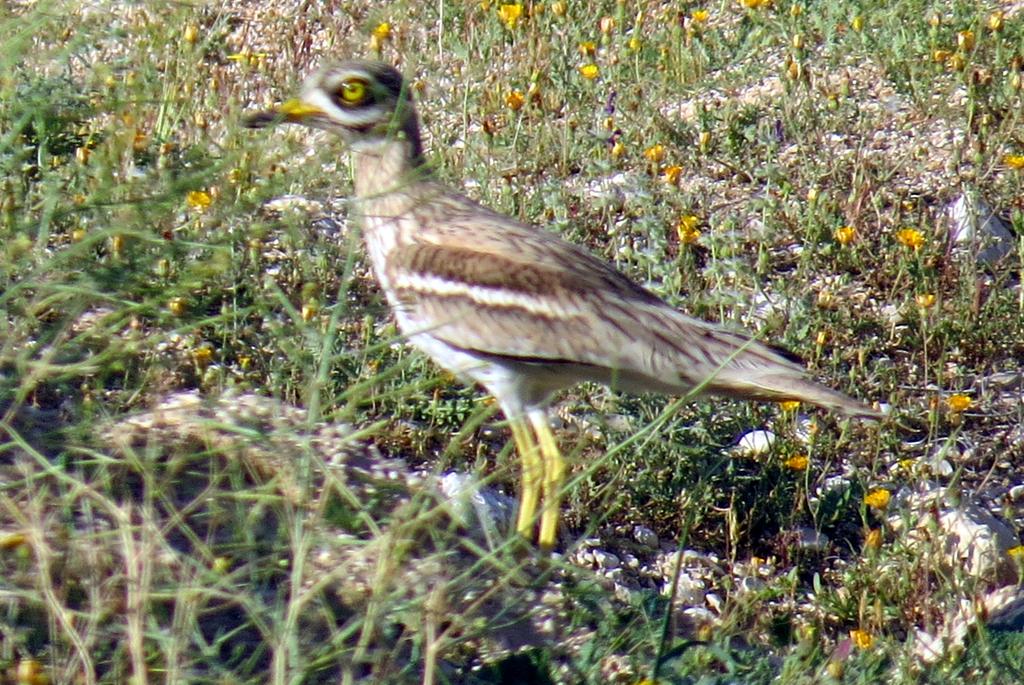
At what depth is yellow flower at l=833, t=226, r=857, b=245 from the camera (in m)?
5.98

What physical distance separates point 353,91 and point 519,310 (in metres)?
0.83

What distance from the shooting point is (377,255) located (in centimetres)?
514

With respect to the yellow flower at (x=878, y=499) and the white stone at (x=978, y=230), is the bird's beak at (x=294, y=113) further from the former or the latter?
the white stone at (x=978, y=230)

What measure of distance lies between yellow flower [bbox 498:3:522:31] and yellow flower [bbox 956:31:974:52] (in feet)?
5.71

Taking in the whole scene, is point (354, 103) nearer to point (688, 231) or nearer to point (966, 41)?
point (688, 231)

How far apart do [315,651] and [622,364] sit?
6.47 feet

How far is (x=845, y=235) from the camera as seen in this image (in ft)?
19.6

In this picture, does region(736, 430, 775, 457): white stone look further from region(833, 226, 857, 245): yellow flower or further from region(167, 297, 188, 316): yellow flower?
region(167, 297, 188, 316): yellow flower

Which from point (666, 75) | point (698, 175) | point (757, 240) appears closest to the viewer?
point (757, 240)

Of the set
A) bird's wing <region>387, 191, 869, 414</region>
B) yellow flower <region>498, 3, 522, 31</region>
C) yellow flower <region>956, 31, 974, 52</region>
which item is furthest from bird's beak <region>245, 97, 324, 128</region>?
yellow flower <region>956, 31, 974, 52</region>

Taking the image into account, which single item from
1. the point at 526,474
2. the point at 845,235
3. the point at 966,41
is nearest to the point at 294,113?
the point at 526,474

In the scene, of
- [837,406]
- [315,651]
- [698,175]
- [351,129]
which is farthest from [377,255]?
[315,651]

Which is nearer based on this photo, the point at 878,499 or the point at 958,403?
the point at 878,499

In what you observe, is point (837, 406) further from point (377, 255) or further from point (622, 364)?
point (377, 255)
